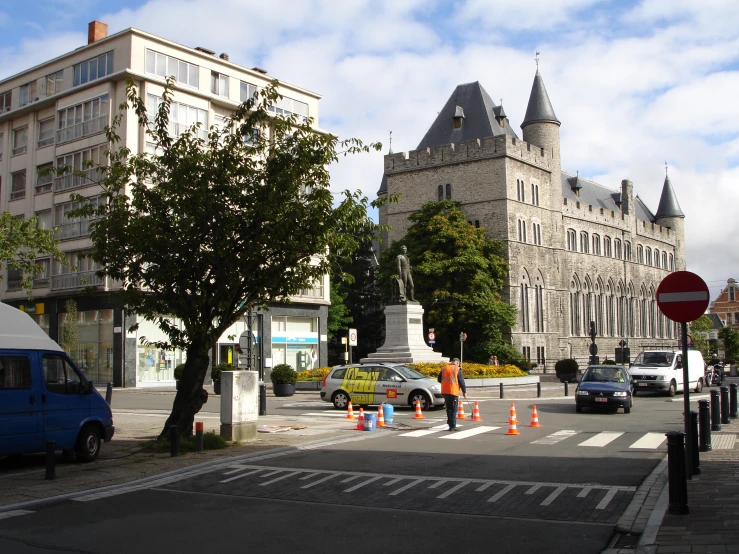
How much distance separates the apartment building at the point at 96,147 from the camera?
1639 inches

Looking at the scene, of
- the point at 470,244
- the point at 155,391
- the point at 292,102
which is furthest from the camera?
the point at 470,244

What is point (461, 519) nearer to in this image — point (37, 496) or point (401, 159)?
point (37, 496)

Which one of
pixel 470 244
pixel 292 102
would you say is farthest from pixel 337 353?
pixel 292 102

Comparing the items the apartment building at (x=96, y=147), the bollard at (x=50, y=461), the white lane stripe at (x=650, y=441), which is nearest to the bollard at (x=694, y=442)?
the white lane stripe at (x=650, y=441)

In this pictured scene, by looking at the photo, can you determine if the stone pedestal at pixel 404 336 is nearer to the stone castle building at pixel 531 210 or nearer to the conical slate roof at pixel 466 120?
the stone castle building at pixel 531 210

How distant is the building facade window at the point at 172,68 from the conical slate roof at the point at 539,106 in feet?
106

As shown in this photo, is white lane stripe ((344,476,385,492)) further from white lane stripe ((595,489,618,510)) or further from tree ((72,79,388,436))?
tree ((72,79,388,436))

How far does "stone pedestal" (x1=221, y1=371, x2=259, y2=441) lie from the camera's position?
14.4 metres

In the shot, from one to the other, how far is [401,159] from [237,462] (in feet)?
181

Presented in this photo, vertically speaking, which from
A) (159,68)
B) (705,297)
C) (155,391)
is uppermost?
(159,68)

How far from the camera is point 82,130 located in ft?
143

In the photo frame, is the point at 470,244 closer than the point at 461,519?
No

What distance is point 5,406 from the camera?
1103cm

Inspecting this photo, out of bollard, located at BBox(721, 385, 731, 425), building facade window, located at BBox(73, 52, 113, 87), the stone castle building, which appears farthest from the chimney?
bollard, located at BBox(721, 385, 731, 425)
